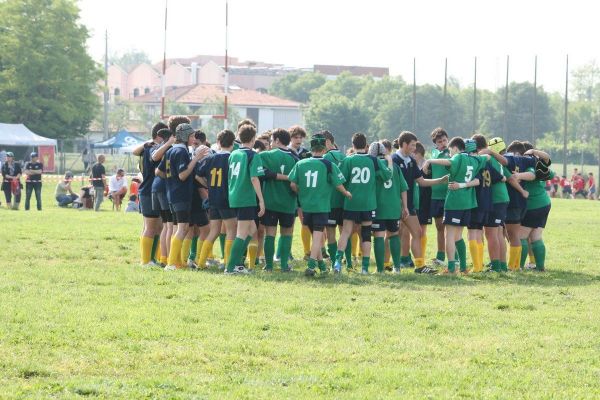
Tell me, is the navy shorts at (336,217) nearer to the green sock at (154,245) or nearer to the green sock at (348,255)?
the green sock at (348,255)

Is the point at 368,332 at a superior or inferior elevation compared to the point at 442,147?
inferior

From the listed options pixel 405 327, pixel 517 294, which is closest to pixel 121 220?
pixel 517 294

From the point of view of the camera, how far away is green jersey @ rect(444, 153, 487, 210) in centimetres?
1508

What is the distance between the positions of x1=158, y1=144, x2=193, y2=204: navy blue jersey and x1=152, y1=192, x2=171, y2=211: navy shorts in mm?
164

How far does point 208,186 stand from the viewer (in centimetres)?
1487

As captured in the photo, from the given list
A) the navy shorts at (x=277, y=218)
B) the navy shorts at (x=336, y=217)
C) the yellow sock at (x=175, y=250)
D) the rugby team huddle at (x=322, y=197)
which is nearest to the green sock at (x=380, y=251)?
the rugby team huddle at (x=322, y=197)

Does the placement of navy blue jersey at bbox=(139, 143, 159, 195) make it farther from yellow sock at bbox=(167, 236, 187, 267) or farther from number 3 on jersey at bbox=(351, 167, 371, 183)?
number 3 on jersey at bbox=(351, 167, 371, 183)

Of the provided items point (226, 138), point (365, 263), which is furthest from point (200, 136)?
point (365, 263)

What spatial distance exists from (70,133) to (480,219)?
6326 centimetres

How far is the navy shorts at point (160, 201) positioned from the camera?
1490cm

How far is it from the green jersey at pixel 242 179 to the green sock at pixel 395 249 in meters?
2.12

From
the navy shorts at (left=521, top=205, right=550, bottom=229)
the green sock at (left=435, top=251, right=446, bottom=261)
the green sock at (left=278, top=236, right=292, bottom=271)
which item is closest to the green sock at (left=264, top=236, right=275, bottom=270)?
the green sock at (left=278, top=236, right=292, bottom=271)

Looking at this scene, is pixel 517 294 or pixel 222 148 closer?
pixel 517 294

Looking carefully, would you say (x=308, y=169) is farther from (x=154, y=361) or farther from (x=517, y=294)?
(x=154, y=361)
